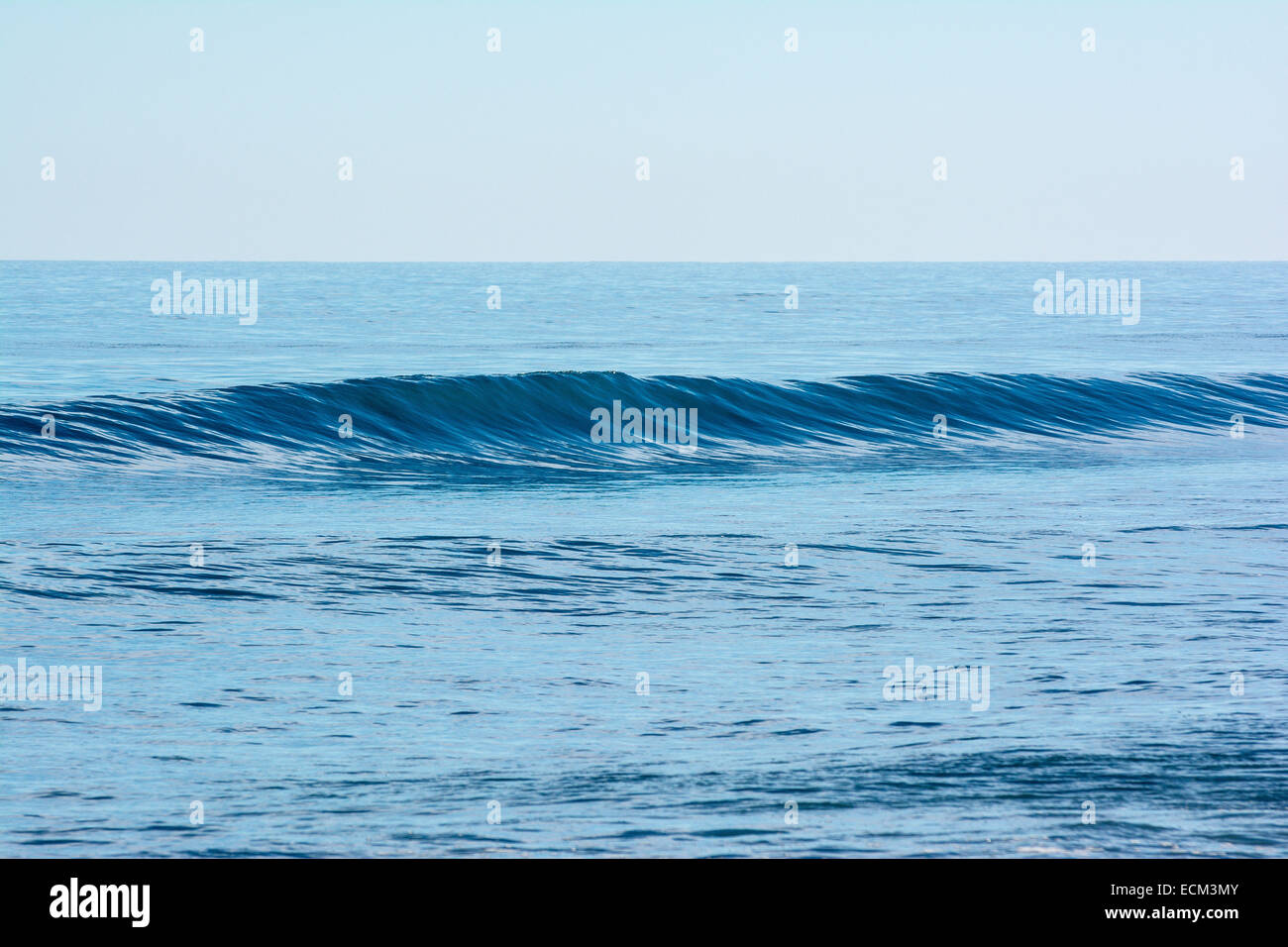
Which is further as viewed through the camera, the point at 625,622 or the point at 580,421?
the point at 580,421

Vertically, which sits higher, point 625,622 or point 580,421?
point 580,421

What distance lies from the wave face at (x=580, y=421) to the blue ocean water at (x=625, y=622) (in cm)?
13

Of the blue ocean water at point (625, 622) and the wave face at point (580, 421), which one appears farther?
the wave face at point (580, 421)

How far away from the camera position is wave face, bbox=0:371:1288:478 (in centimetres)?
2212

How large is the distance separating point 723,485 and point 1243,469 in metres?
8.32

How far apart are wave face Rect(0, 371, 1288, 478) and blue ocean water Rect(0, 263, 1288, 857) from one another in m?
0.13

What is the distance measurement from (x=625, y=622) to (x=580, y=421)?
15.9 metres

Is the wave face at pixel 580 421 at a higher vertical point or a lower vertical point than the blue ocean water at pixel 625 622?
higher

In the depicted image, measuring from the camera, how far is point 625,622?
11.4 metres

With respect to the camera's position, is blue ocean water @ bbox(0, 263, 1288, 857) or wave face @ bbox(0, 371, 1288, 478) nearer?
blue ocean water @ bbox(0, 263, 1288, 857)

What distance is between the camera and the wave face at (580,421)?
2212cm
